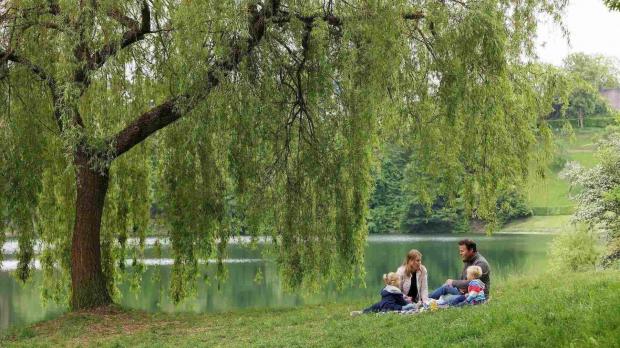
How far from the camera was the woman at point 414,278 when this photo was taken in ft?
31.9

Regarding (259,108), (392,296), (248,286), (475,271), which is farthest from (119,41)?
(248,286)

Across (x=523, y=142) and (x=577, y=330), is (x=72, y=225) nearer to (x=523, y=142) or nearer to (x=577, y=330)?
(x=523, y=142)

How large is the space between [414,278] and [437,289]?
0.34 meters

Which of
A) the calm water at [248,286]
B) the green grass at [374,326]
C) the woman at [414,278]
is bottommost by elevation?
the calm water at [248,286]

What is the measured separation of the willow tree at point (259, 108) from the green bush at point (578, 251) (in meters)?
11.4

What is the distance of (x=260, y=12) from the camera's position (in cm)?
1059

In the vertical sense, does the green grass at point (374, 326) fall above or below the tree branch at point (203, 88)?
below

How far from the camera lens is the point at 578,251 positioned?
72.3 ft

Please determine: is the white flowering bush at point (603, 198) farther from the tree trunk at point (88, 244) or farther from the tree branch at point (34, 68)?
the tree branch at point (34, 68)

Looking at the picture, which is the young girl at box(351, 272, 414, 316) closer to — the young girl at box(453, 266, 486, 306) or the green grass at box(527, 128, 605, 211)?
the young girl at box(453, 266, 486, 306)

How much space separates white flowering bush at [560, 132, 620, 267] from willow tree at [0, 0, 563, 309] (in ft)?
29.1

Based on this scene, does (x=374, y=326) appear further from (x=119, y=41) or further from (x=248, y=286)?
(x=248, y=286)

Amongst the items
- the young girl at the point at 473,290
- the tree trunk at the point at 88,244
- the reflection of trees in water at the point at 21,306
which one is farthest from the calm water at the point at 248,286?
the young girl at the point at 473,290

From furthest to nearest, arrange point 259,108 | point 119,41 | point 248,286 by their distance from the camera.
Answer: point 248,286, point 119,41, point 259,108
